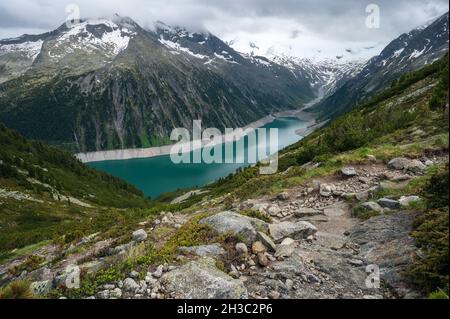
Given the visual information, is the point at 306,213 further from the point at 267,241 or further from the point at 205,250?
the point at 205,250

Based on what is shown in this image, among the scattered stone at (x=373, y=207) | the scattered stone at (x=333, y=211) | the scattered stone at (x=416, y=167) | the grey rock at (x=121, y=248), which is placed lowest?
the grey rock at (x=121, y=248)

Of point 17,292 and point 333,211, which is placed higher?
point 333,211

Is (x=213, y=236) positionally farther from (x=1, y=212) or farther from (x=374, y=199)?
(x=1, y=212)

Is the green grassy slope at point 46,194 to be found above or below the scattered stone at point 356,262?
below

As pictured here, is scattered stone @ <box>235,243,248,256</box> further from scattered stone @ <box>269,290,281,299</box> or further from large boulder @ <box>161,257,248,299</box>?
scattered stone @ <box>269,290,281,299</box>

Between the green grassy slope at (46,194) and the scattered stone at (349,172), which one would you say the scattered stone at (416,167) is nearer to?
the scattered stone at (349,172)

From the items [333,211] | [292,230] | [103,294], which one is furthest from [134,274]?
[333,211]

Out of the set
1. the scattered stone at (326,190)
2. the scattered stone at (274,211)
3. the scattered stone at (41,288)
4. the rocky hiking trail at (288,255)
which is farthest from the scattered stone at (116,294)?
the scattered stone at (326,190)
